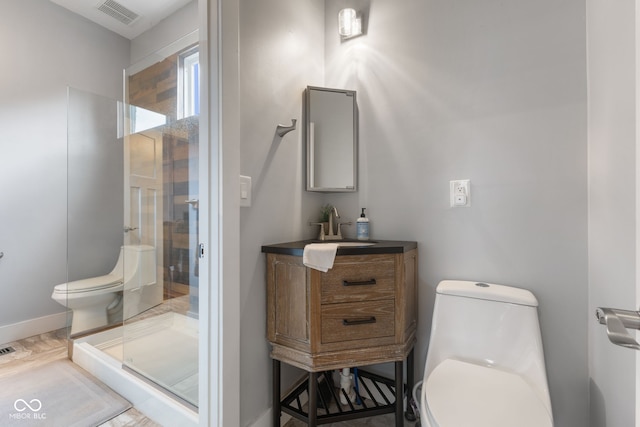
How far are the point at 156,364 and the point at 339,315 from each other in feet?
3.96

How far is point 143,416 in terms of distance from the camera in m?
1.47

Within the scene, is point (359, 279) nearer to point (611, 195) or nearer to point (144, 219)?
point (611, 195)

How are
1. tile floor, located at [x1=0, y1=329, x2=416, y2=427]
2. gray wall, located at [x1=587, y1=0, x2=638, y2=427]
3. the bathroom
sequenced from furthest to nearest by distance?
tile floor, located at [x1=0, y1=329, x2=416, y2=427]
the bathroom
gray wall, located at [x1=587, y1=0, x2=638, y2=427]

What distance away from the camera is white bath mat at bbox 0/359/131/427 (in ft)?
4.65

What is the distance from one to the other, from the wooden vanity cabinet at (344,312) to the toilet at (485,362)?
0.63 feet

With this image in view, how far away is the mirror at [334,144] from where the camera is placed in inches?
64.7

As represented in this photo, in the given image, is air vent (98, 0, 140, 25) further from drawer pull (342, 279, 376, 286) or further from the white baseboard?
drawer pull (342, 279, 376, 286)

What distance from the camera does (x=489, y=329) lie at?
3.81ft

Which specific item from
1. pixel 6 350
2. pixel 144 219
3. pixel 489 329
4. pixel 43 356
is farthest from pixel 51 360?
pixel 489 329

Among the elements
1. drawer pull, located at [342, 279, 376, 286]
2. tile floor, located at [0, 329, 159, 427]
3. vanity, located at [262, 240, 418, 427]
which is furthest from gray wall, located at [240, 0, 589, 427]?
tile floor, located at [0, 329, 159, 427]

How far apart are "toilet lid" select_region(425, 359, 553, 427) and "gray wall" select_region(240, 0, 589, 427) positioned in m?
0.42

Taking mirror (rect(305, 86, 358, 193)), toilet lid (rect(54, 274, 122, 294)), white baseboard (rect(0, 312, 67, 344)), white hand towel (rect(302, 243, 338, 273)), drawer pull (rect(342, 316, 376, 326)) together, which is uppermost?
mirror (rect(305, 86, 358, 193))

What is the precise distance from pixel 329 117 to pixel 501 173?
37.7 inches
